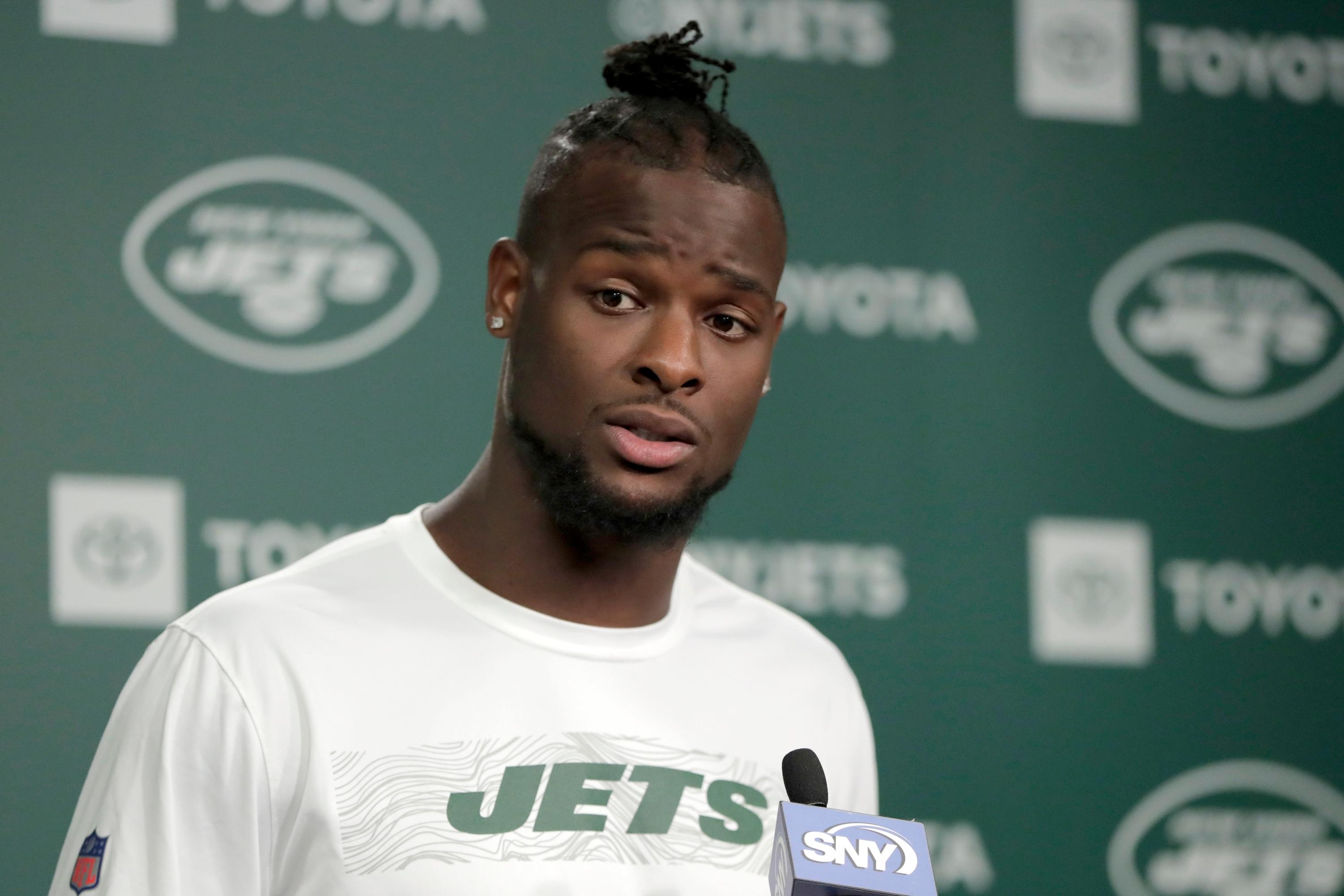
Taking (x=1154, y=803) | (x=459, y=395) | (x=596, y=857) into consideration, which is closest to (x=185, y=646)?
(x=596, y=857)

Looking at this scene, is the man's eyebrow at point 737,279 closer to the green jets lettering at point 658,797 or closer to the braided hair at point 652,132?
the braided hair at point 652,132

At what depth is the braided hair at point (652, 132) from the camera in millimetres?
1687

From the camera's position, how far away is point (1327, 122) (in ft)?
10.3

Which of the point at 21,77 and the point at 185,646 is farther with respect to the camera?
the point at 21,77

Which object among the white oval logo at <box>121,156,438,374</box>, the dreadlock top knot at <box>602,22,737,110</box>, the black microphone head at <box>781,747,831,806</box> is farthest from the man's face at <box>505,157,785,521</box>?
the white oval logo at <box>121,156,438,374</box>

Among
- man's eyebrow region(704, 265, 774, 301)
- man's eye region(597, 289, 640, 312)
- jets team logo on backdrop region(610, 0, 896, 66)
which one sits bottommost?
man's eye region(597, 289, 640, 312)

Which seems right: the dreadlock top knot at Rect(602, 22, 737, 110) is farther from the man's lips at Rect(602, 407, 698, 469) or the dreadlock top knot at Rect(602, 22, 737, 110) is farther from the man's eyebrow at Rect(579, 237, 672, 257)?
the man's lips at Rect(602, 407, 698, 469)

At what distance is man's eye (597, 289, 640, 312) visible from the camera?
1.63m

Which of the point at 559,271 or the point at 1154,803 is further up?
the point at 559,271

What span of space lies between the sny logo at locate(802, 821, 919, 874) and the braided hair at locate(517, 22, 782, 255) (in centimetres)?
74

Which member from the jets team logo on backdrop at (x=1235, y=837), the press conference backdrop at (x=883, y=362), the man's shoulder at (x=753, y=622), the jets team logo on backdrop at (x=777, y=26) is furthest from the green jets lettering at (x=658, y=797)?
the jets team logo on backdrop at (x=777, y=26)

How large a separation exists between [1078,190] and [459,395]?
120 cm

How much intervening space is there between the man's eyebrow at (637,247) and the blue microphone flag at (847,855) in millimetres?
626

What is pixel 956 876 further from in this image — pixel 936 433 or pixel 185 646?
pixel 185 646
